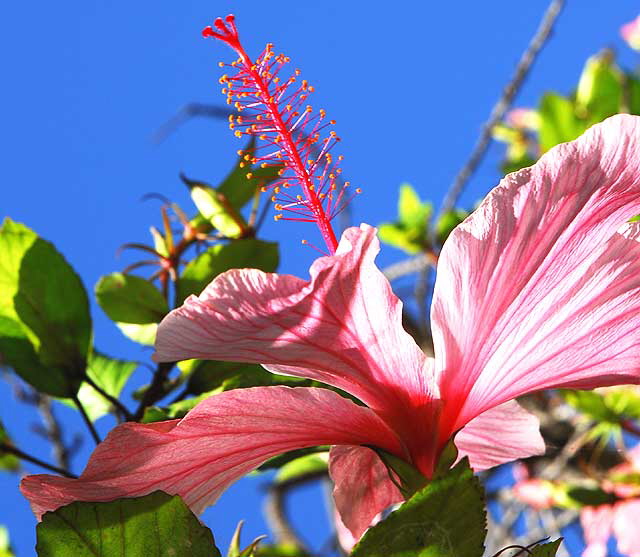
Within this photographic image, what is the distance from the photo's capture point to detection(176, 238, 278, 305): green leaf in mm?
718

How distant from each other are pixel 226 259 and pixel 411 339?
26 cm

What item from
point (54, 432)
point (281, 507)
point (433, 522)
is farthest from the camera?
point (281, 507)

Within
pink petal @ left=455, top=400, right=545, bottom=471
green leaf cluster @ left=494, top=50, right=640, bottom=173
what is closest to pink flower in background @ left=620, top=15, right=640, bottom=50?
green leaf cluster @ left=494, top=50, right=640, bottom=173

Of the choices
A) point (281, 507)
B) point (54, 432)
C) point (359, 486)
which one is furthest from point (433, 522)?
point (281, 507)

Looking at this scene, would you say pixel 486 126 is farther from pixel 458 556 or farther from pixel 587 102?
pixel 458 556

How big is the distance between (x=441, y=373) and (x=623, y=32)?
2.08 metres

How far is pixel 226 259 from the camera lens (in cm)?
72

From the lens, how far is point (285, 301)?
0.45 m

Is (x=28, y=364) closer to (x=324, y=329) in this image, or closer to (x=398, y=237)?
(x=324, y=329)

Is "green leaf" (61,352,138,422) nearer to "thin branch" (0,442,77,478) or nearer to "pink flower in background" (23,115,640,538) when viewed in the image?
"thin branch" (0,442,77,478)

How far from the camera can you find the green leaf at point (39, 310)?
716mm

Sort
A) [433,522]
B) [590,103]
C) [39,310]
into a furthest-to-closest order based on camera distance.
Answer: [590,103], [39,310], [433,522]

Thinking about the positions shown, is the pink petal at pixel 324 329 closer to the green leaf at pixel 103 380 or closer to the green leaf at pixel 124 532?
the green leaf at pixel 124 532

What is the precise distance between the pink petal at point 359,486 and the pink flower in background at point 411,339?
0.07 meters
